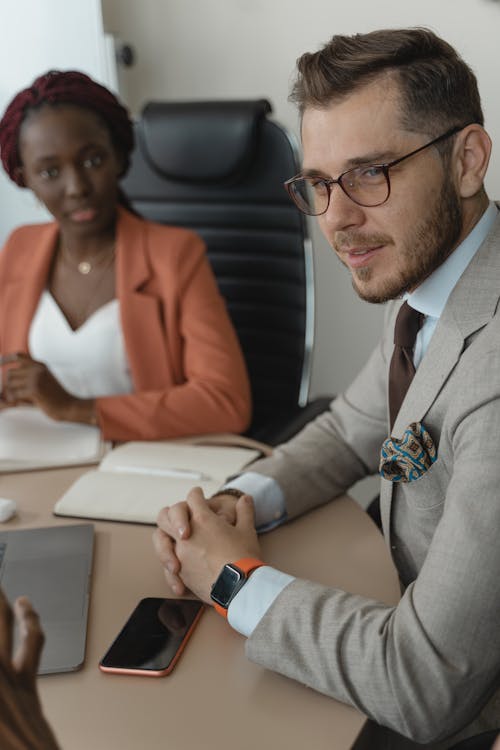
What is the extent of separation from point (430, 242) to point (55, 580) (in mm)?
659

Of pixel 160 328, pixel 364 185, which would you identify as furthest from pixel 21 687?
pixel 160 328

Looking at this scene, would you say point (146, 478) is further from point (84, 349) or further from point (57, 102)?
point (57, 102)

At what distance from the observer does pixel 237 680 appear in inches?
38.2

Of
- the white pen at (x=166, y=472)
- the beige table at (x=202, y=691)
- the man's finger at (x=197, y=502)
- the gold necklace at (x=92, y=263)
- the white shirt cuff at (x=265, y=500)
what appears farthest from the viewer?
the gold necklace at (x=92, y=263)

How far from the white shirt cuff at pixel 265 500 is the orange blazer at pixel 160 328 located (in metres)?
0.40

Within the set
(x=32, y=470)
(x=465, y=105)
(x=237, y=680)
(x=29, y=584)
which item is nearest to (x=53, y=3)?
(x=32, y=470)

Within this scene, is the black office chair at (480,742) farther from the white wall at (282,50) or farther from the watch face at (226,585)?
the white wall at (282,50)

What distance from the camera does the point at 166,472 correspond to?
4.77 feet

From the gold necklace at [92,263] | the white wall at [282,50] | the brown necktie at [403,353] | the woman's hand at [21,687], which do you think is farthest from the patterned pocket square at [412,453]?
the white wall at [282,50]

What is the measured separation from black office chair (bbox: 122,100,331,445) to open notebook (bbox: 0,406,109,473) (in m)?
0.42

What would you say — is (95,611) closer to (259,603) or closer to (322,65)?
(259,603)

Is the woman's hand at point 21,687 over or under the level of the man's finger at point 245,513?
over

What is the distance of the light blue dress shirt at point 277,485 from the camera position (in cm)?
104

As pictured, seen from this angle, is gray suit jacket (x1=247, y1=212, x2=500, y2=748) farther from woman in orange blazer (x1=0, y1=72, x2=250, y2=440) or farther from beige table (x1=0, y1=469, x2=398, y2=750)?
woman in orange blazer (x1=0, y1=72, x2=250, y2=440)
